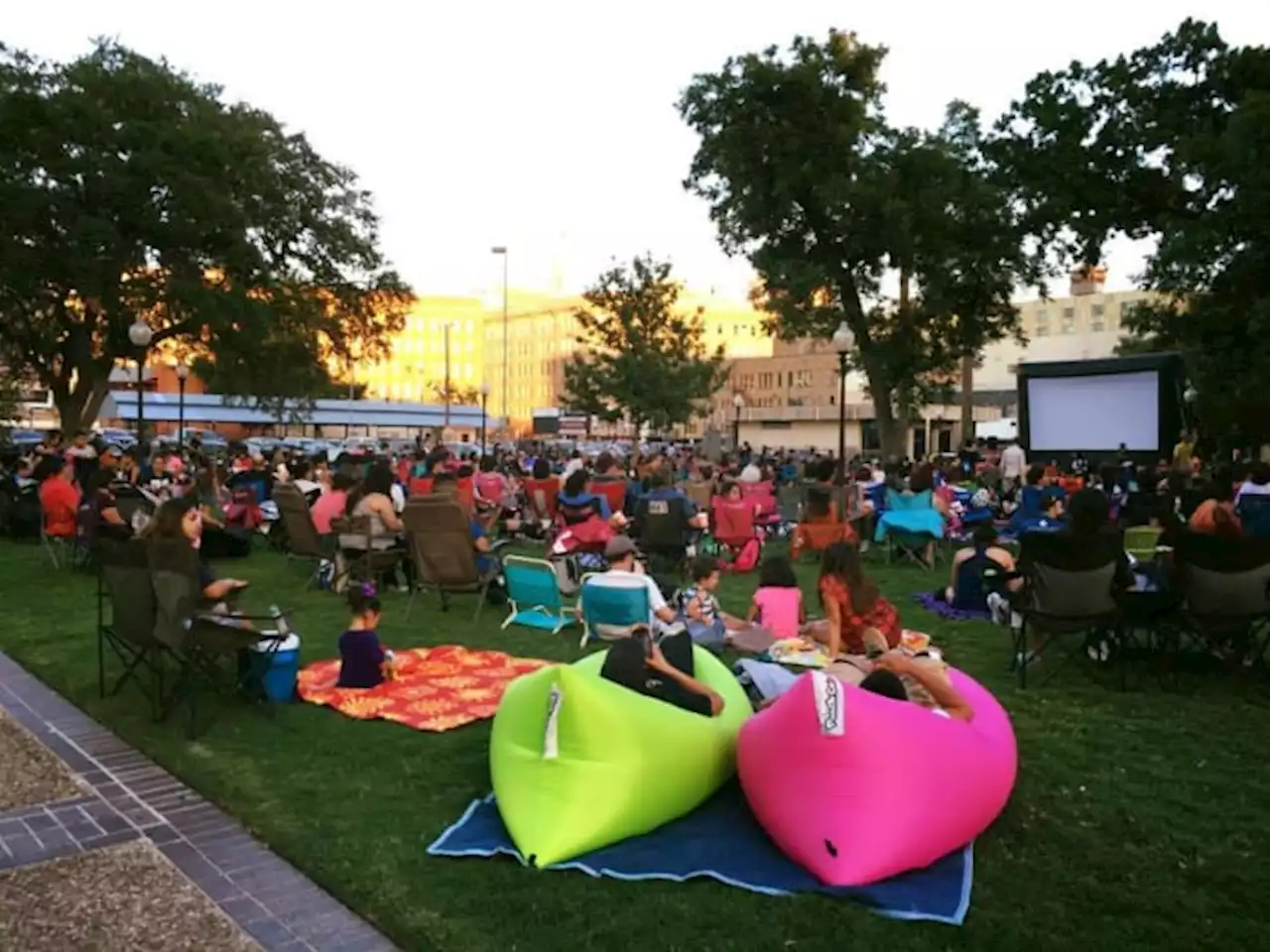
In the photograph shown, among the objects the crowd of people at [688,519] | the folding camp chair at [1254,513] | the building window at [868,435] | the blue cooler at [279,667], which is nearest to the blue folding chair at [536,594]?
the crowd of people at [688,519]

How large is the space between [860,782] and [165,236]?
2605cm

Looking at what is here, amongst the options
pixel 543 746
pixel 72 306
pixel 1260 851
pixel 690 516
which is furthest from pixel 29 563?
pixel 72 306

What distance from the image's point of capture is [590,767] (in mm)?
4422

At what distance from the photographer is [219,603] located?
22.1 ft

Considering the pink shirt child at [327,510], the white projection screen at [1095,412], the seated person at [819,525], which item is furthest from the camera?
the white projection screen at [1095,412]

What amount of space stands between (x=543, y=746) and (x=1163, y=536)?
5874 mm

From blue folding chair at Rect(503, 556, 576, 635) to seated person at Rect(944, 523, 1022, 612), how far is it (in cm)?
360

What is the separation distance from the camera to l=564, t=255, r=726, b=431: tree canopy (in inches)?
1453

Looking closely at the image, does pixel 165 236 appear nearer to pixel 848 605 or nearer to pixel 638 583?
pixel 638 583

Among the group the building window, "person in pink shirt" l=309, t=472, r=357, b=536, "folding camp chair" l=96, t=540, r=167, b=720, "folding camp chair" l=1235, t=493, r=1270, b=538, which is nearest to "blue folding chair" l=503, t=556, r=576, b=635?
"person in pink shirt" l=309, t=472, r=357, b=536

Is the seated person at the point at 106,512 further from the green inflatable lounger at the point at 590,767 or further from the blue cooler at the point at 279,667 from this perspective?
the green inflatable lounger at the point at 590,767

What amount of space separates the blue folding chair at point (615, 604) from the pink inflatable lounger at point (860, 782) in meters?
3.16

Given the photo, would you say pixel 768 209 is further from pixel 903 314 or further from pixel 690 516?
pixel 690 516

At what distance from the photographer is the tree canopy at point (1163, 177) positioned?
21172 mm
